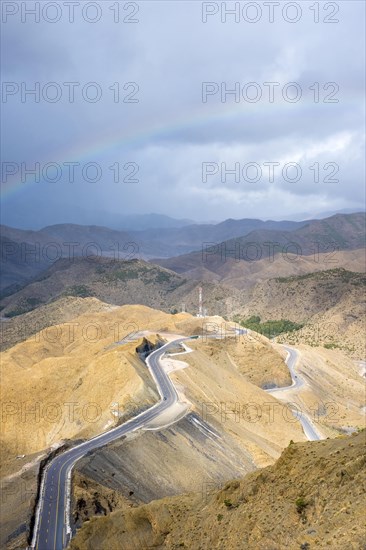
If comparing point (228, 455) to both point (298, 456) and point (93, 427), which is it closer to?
point (93, 427)

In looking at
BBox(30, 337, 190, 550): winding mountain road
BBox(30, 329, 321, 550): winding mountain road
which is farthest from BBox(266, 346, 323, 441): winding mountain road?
BBox(30, 337, 190, 550): winding mountain road

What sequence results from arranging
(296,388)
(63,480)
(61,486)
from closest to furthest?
(61,486)
(63,480)
(296,388)

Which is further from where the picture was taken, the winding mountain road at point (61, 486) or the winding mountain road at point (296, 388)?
the winding mountain road at point (296, 388)

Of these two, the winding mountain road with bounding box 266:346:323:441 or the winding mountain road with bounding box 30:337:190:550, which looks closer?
the winding mountain road with bounding box 30:337:190:550

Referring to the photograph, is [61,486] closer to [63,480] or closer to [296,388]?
[63,480]

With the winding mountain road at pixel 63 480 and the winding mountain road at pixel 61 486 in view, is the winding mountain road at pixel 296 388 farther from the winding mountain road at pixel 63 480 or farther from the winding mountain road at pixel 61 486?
the winding mountain road at pixel 61 486

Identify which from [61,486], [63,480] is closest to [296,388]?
[63,480]

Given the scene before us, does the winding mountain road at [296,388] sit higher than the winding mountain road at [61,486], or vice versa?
the winding mountain road at [61,486]

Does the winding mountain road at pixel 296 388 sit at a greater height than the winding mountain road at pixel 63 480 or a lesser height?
lesser

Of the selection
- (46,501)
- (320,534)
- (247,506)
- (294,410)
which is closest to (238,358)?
(294,410)

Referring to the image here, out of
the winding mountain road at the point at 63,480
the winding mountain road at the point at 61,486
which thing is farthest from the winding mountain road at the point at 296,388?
the winding mountain road at the point at 61,486

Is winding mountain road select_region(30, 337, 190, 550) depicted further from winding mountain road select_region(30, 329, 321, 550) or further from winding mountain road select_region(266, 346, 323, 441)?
winding mountain road select_region(266, 346, 323, 441)

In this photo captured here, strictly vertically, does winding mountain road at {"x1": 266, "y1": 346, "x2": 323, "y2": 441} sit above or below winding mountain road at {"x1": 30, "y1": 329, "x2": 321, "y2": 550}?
below
